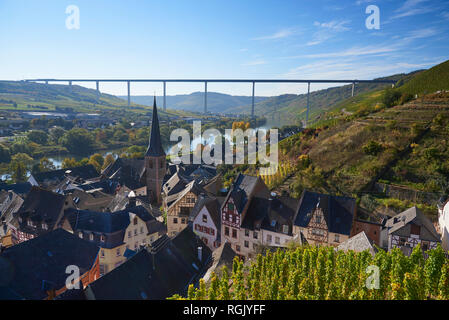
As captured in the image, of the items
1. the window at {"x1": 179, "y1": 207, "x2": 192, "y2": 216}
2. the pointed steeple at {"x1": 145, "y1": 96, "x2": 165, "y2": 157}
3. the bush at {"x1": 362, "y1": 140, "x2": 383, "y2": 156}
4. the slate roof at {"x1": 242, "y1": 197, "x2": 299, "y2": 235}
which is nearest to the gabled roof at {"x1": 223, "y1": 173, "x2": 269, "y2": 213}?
the slate roof at {"x1": 242, "y1": 197, "x2": 299, "y2": 235}

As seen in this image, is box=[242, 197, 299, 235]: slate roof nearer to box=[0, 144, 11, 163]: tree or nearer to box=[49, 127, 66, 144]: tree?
box=[0, 144, 11, 163]: tree

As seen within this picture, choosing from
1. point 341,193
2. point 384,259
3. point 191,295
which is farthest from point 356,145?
point 191,295

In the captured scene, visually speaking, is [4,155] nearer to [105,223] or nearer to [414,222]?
[105,223]

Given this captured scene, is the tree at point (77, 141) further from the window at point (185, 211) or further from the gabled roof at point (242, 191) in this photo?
the gabled roof at point (242, 191)

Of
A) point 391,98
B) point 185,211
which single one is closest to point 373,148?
point 391,98

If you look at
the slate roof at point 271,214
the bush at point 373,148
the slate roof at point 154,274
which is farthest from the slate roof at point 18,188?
the bush at point 373,148
